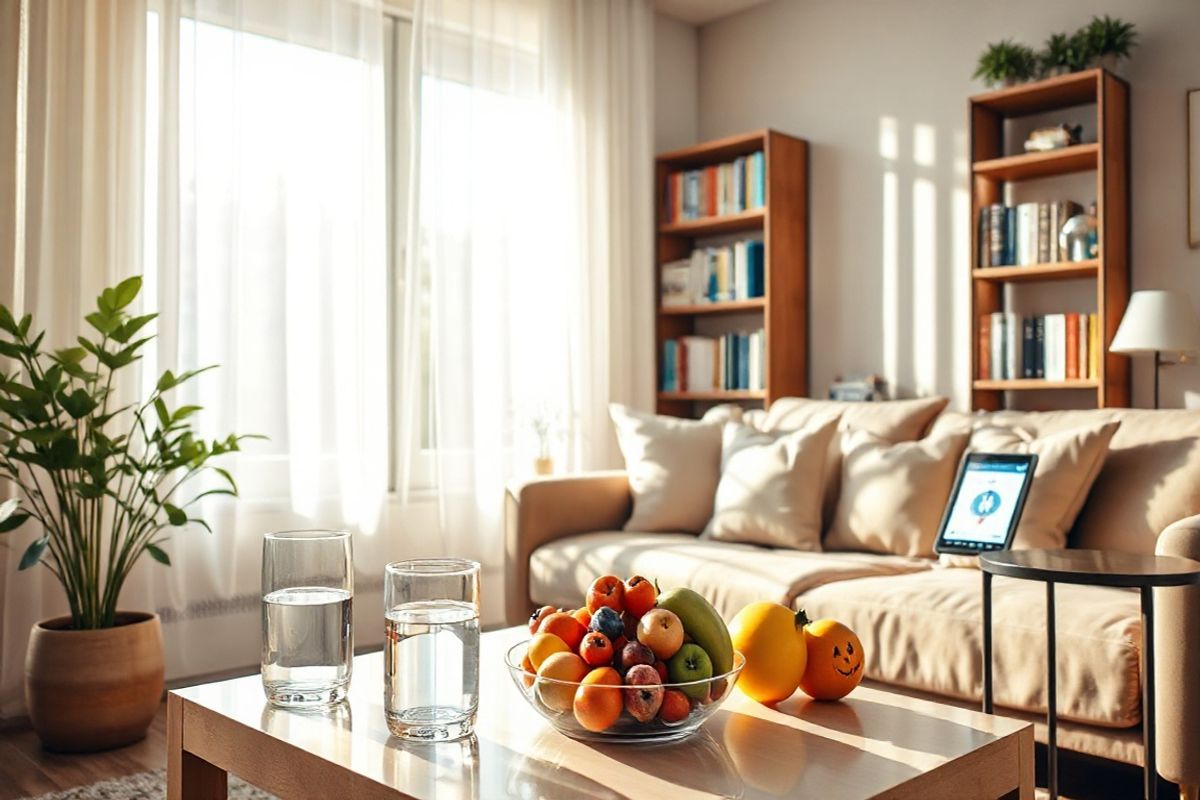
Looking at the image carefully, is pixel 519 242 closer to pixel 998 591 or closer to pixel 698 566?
pixel 698 566

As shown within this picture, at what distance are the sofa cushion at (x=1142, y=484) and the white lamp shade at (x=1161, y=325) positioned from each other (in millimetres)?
319

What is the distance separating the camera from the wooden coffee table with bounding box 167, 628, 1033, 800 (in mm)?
1233

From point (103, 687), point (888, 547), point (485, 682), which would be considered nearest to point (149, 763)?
point (103, 687)

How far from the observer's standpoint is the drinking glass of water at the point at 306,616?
144cm

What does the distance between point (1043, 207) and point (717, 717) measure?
259cm

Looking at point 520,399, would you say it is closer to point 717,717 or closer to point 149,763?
point 149,763

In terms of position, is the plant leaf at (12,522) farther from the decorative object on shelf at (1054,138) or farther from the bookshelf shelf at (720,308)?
the decorative object on shelf at (1054,138)

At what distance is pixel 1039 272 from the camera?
3.49 meters

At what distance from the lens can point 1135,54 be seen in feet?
11.5

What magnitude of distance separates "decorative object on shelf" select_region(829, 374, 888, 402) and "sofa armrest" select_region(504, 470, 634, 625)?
1050mm

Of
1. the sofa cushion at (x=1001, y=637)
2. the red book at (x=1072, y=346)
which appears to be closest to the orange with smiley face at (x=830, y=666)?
the sofa cushion at (x=1001, y=637)

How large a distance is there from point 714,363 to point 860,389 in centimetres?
69

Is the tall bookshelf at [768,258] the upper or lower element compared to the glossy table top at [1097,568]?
upper

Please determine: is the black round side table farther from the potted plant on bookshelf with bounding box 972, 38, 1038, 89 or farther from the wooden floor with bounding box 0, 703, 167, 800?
the potted plant on bookshelf with bounding box 972, 38, 1038, 89
